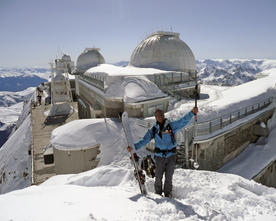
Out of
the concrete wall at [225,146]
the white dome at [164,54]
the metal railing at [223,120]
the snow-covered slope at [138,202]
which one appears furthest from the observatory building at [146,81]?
the snow-covered slope at [138,202]

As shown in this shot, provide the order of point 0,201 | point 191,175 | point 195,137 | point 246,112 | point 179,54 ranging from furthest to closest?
point 179,54 → point 246,112 → point 195,137 → point 191,175 → point 0,201

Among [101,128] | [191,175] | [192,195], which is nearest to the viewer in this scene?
[192,195]

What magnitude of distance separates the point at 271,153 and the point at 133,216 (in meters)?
15.2

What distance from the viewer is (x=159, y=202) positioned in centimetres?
430

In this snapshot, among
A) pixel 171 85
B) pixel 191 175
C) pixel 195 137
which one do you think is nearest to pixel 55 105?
pixel 171 85

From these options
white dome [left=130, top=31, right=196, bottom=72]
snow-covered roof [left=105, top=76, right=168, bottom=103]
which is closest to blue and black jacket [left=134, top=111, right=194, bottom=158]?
snow-covered roof [left=105, top=76, right=168, bottom=103]

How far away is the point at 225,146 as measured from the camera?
1313cm

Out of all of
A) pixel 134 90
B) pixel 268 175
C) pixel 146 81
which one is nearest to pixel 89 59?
pixel 146 81

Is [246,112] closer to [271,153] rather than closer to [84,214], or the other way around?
[271,153]

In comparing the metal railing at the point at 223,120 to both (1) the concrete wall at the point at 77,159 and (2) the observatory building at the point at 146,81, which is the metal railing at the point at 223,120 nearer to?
(2) the observatory building at the point at 146,81

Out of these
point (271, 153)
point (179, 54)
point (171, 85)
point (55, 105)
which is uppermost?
point (179, 54)

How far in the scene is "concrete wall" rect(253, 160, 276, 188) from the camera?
42.8ft

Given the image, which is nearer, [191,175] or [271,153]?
[191,175]

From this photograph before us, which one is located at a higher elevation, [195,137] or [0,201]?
[0,201]
